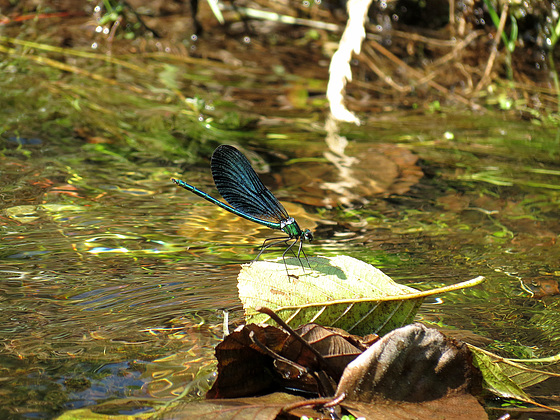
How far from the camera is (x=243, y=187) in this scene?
7.95 ft

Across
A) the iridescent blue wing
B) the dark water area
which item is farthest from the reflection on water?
the iridescent blue wing

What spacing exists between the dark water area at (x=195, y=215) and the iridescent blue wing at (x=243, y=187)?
7.1 inches

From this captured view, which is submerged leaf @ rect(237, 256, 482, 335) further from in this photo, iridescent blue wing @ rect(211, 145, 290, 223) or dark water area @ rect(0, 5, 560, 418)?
iridescent blue wing @ rect(211, 145, 290, 223)

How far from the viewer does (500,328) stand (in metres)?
1.91

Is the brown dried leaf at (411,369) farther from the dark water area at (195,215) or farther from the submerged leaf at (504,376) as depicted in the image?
the dark water area at (195,215)

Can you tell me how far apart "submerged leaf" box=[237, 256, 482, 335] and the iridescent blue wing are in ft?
2.04

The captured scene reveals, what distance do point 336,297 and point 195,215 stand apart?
1.28 m

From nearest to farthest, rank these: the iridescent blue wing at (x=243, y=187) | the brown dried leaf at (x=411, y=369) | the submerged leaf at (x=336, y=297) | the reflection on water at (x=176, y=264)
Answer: the brown dried leaf at (x=411, y=369) < the reflection on water at (x=176, y=264) < the submerged leaf at (x=336, y=297) < the iridescent blue wing at (x=243, y=187)

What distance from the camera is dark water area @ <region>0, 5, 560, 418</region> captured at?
165 centimetres

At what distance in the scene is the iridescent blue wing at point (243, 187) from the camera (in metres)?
2.35

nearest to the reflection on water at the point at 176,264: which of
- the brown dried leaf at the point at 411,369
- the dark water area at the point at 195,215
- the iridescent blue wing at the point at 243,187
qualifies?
the dark water area at the point at 195,215

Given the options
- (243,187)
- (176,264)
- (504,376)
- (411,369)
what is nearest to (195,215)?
→ (243,187)

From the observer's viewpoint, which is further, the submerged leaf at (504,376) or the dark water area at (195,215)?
the dark water area at (195,215)

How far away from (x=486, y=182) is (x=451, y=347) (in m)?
2.32
